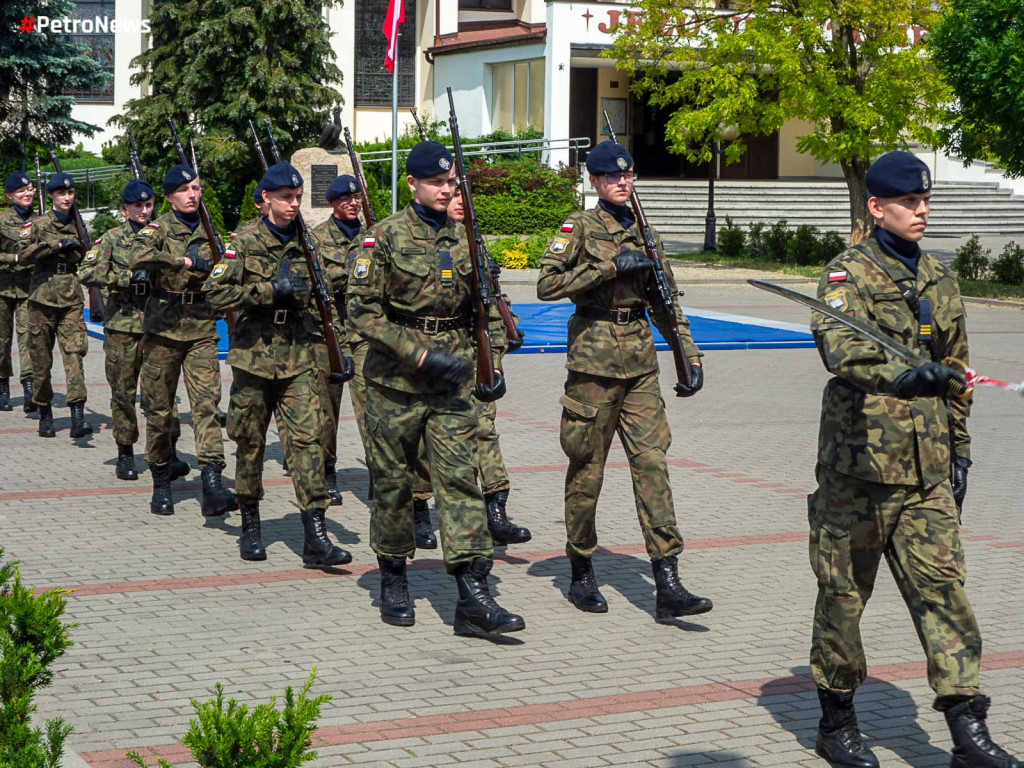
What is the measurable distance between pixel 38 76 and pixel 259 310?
26.3 metres

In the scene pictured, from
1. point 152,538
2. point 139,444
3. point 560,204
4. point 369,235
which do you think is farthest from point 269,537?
point 560,204

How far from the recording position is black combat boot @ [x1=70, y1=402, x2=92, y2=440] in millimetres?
12477

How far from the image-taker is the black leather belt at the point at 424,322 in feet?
22.9

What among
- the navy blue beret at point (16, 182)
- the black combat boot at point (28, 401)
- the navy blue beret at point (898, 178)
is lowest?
the black combat boot at point (28, 401)

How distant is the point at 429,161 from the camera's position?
6.96 meters

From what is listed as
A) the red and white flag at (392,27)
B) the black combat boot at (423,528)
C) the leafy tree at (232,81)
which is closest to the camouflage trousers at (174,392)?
the black combat boot at (423,528)

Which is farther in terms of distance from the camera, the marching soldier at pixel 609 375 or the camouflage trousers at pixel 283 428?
the camouflage trousers at pixel 283 428

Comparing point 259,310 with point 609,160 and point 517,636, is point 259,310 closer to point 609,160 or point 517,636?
point 609,160

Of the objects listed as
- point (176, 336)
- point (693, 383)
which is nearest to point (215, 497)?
point (176, 336)

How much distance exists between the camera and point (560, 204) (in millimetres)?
35031

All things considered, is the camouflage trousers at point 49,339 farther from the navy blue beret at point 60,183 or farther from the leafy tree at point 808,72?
the leafy tree at point 808,72

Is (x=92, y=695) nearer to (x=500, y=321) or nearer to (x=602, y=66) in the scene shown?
(x=500, y=321)

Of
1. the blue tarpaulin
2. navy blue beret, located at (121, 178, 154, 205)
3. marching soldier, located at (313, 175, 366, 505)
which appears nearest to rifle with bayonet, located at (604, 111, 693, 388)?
marching soldier, located at (313, 175, 366, 505)

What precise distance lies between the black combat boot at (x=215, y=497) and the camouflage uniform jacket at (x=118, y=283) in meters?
1.52
